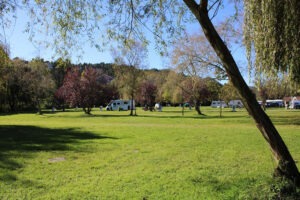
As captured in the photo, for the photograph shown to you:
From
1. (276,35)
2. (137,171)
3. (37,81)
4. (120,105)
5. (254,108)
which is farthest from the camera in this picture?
(120,105)

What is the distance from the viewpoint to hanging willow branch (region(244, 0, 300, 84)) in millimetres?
4605

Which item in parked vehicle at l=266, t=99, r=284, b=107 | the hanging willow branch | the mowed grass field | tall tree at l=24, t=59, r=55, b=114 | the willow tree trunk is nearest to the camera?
the hanging willow branch

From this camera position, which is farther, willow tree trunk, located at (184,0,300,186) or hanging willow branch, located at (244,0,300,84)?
willow tree trunk, located at (184,0,300,186)

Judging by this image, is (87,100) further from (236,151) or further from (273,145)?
(273,145)

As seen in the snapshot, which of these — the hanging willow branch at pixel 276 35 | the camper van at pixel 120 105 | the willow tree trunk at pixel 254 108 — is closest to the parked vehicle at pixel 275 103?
the camper van at pixel 120 105

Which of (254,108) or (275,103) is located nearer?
(254,108)

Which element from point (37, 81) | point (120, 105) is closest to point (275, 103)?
point (120, 105)

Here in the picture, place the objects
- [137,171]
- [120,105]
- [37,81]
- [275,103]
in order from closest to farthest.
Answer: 1. [137,171]
2. [37,81]
3. [120,105]
4. [275,103]

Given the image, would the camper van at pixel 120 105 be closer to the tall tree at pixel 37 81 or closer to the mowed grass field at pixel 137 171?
the tall tree at pixel 37 81

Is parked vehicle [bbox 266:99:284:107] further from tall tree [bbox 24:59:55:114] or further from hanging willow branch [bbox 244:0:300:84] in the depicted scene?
hanging willow branch [bbox 244:0:300:84]

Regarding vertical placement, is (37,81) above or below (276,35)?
above

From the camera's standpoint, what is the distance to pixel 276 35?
184 inches

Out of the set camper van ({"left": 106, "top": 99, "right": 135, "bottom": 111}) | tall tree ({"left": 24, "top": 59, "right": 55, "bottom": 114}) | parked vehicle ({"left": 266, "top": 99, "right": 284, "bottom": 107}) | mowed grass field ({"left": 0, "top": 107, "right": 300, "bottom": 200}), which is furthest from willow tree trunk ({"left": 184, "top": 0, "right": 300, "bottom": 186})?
parked vehicle ({"left": 266, "top": 99, "right": 284, "bottom": 107})

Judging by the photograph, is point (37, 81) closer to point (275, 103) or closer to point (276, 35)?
point (276, 35)
